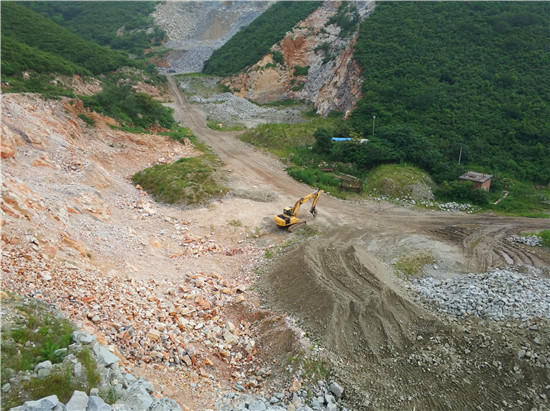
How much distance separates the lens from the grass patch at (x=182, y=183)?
807 inches

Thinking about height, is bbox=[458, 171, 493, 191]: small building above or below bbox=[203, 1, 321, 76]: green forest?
below

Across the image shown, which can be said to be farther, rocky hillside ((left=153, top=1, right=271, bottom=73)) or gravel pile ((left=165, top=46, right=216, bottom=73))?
rocky hillside ((left=153, top=1, right=271, bottom=73))

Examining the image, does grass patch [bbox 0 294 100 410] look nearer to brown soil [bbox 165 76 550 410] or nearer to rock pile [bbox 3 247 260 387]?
rock pile [bbox 3 247 260 387]

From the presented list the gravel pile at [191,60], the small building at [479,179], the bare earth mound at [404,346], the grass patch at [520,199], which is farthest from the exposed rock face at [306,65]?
the bare earth mound at [404,346]

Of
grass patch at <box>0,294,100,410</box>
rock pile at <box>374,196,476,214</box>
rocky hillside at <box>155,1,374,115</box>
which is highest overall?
rocky hillside at <box>155,1,374,115</box>

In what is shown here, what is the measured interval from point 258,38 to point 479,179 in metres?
39.6

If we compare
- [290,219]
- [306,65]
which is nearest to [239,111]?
[306,65]

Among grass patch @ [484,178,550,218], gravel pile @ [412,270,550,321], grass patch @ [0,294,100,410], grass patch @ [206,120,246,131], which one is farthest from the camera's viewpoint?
grass patch @ [206,120,246,131]

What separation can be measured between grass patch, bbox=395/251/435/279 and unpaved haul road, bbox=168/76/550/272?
49cm

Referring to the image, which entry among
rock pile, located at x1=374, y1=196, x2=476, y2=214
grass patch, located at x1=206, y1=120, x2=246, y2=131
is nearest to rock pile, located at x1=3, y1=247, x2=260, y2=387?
rock pile, located at x1=374, y1=196, x2=476, y2=214

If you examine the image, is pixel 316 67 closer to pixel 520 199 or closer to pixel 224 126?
pixel 224 126

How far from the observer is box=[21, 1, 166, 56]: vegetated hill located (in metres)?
67.9

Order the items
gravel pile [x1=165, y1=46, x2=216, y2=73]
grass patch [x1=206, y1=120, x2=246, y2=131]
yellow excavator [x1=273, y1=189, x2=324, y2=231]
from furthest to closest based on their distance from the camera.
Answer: gravel pile [x1=165, y1=46, x2=216, y2=73], grass patch [x1=206, y1=120, x2=246, y2=131], yellow excavator [x1=273, y1=189, x2=324, y2=231]

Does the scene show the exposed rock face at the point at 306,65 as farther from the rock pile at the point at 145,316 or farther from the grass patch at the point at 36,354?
the grass patch at the point at 36,354
